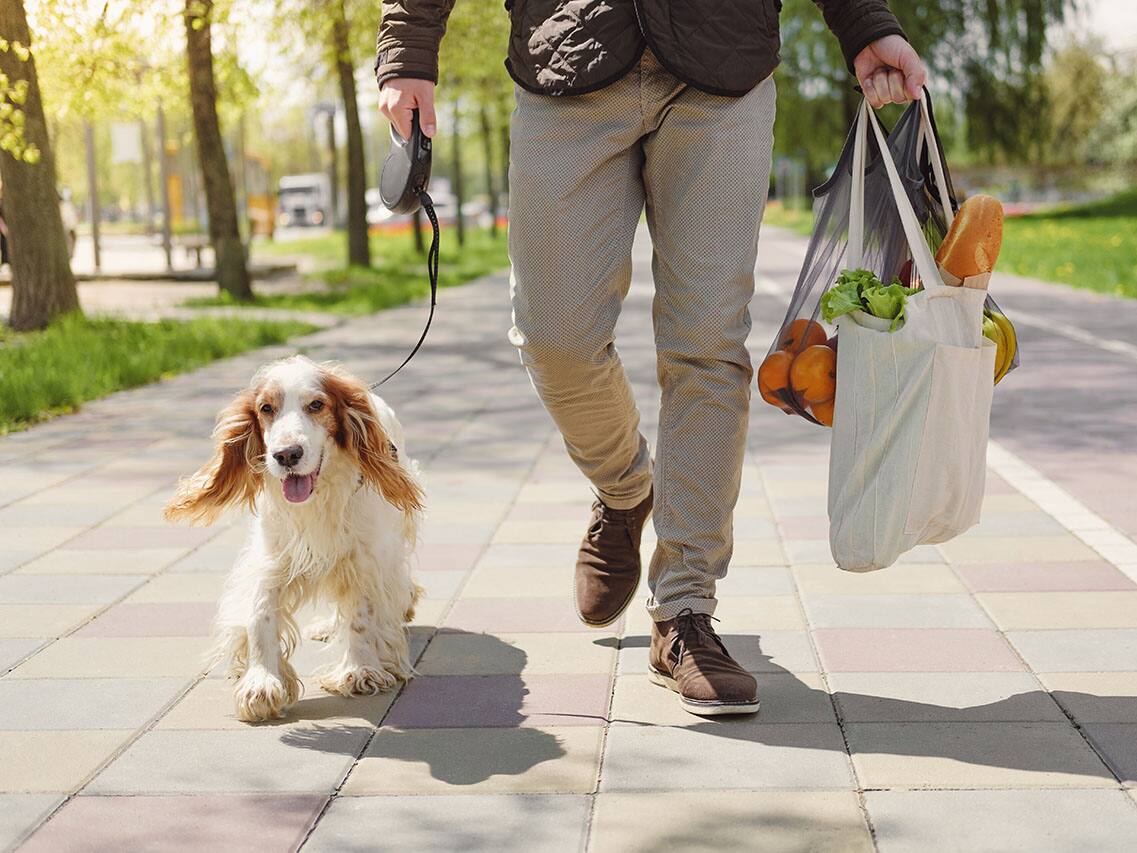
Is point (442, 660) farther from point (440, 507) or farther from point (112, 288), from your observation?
point (112, 288)

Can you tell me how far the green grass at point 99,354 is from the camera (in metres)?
9.23

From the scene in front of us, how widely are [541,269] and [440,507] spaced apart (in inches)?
109

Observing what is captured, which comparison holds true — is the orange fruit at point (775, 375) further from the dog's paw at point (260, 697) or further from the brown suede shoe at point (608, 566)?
the dog's paw at point (260, 697)

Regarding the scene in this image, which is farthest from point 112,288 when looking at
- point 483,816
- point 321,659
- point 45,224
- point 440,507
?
point 483,816

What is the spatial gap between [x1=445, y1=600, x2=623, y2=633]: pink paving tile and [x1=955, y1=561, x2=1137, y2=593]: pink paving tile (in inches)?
47.3

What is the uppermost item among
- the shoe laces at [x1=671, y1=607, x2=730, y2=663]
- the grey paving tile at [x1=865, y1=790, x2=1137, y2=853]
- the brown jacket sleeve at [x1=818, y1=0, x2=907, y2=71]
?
the brown jacket sleeve at [x1=818, y1=0, x2=907, y2=71]

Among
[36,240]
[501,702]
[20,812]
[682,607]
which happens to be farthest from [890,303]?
[36,240]

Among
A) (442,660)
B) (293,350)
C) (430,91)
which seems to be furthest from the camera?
(293,350)

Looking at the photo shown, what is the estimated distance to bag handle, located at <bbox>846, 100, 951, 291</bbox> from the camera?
3539 millimetres

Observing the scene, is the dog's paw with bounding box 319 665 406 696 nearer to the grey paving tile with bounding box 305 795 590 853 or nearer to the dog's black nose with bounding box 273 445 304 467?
the dog's black nose with bounding box 273 445 304 467

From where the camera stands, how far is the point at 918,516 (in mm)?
3416

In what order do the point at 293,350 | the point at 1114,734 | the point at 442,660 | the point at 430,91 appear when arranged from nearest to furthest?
the point at 1114,734 < the point at 430,91 < the point at 442,660 < the point at 293,350

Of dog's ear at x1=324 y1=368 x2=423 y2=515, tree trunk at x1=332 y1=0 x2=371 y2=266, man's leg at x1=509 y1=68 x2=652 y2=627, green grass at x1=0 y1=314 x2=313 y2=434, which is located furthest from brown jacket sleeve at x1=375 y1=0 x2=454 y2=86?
tree trunk at x1=332 y1=0 x2=371 y2=266

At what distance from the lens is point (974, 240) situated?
3443 millimetres
